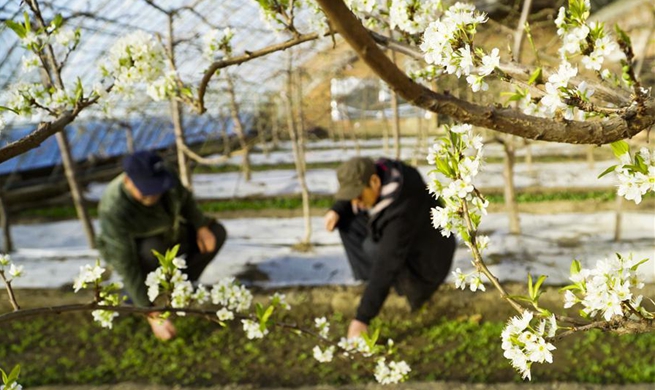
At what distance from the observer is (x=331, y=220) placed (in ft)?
10.5

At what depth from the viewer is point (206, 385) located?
280 centimetres

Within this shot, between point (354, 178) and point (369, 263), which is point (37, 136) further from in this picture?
point (369, 263)

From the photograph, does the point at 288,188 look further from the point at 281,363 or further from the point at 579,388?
the point at 579,388

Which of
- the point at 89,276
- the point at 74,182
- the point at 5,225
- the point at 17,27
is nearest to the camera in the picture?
the point at 17,27

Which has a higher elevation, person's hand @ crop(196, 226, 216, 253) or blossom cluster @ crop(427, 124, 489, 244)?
blossom cluster @ crop(427, 124, 489, 244)

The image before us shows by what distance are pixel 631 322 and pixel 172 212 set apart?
294cm

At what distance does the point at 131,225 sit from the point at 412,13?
2421 mm

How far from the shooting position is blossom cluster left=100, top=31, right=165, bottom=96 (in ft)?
5.06

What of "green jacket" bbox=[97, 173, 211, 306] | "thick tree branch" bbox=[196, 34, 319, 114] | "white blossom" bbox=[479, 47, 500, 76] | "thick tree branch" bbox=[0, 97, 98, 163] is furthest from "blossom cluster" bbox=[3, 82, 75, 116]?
"green jacket" bbox=[97, 173, 211, 306]

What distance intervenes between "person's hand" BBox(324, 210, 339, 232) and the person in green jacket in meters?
0.87

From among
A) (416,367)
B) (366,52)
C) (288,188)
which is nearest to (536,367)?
(416,367)

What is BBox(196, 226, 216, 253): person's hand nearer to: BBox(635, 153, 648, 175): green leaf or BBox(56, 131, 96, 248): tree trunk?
BBox(56, 131, 96, 248): tree trunk

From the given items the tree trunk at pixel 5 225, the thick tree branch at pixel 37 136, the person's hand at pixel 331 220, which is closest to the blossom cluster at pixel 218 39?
the thick tree branch at pixel 37 136

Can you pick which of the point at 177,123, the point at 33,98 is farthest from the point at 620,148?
the point at 177,123
